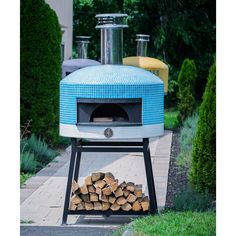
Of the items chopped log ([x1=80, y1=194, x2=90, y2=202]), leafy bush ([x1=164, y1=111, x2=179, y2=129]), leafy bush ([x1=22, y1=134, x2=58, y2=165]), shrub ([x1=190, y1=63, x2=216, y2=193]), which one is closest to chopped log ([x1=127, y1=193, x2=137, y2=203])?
chopped log ([x1=80, y1=194, x2=90, y2=202])

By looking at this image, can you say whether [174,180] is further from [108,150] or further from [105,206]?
[108,150]

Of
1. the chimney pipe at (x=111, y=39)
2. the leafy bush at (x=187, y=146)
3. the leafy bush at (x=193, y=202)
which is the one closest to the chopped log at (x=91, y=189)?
the leafy bush at (x=193, y=202)

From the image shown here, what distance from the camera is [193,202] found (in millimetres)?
7215

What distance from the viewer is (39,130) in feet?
38.5

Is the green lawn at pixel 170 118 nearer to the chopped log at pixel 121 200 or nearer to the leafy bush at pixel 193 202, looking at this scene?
the leafy bush at pixel 193 202

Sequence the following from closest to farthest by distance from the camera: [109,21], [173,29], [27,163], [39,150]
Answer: [109,21] → [27,163] → [39,150] → [173,29]

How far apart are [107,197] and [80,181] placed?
2508 mm

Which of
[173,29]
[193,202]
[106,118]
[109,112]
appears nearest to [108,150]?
[106,118]

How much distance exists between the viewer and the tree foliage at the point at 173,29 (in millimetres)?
26109

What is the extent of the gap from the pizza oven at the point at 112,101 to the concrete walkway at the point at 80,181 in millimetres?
921

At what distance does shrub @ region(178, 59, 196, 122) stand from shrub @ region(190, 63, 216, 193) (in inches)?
362
